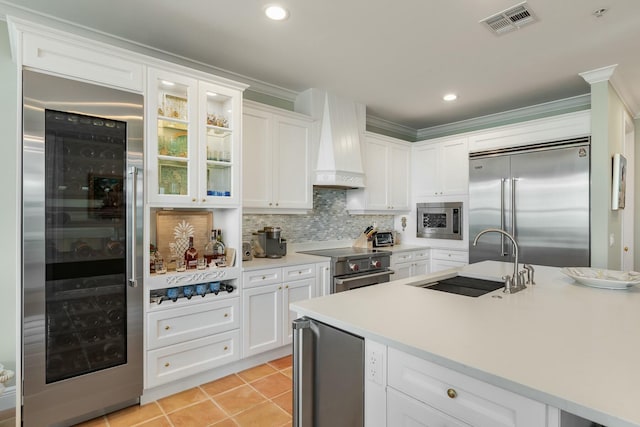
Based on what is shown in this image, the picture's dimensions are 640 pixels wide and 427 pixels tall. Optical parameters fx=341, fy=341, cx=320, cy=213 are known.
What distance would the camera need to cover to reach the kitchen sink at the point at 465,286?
2.01 metres

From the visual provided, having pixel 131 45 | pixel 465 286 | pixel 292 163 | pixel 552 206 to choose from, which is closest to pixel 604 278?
pixel 465 286

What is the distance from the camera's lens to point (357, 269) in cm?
356

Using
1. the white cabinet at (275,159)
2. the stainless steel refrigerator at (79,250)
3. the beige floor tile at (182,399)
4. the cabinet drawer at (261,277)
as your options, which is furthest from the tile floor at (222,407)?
the white cabinet at (275,159)

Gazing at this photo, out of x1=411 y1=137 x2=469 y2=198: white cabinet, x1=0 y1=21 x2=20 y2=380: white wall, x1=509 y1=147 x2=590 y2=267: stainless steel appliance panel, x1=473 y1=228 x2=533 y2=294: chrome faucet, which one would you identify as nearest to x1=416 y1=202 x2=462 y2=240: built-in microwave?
x1=411 y1=137 x2=469 y2=198: white cabinet

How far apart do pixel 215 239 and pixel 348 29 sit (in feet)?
6.38

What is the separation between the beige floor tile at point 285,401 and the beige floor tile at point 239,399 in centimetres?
10

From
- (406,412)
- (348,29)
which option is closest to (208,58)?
(348,29)

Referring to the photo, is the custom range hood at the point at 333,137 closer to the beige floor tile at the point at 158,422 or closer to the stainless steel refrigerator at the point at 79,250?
the stainless steel refrigerator at the point at 79,250

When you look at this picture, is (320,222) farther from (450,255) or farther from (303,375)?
(303,375)

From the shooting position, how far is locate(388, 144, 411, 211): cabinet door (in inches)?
179

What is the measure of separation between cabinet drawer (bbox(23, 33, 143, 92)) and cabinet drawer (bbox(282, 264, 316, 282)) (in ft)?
5.97

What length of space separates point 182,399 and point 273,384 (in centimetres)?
65

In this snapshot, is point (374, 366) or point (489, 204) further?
point (489, 204)

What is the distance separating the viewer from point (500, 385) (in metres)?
0.91
